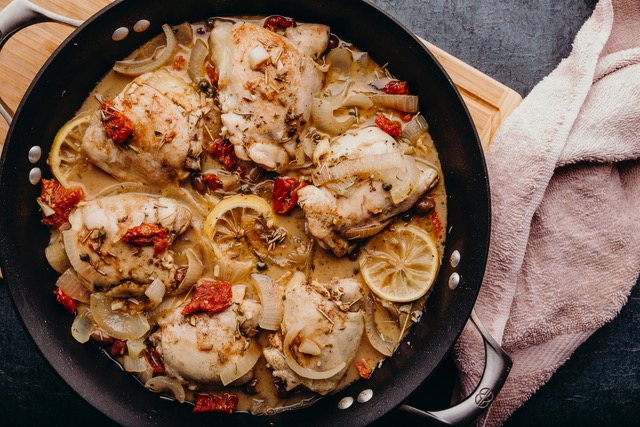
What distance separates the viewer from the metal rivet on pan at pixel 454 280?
3.19 meters

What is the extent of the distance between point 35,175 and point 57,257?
0.57 metres

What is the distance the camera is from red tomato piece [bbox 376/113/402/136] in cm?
331

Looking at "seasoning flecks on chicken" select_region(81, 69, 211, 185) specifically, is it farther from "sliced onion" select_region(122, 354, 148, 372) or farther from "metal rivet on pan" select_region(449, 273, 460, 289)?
"metal rivet on pan" select_region(449, 273, 460, 289)

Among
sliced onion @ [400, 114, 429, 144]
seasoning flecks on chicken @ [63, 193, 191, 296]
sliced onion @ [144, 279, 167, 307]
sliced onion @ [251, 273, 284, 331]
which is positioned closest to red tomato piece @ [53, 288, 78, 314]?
seasoning flecks on chicken @ [63, 193, 191, 296]

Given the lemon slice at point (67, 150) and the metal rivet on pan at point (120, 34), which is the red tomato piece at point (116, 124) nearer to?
the lemon slice at point (67, 150)

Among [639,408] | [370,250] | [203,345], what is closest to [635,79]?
[370,250]

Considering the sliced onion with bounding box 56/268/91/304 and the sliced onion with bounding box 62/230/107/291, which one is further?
the sliced onion with bounding box 56/268/91/304

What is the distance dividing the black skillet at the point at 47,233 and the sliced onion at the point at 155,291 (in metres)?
0.68

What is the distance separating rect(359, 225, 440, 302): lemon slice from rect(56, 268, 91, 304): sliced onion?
191 centimetres

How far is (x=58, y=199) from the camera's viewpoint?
315 cm

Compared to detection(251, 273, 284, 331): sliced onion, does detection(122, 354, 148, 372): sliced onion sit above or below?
below

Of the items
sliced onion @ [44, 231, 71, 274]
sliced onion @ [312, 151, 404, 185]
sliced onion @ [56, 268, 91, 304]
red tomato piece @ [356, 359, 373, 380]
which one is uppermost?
sliced onion @ [312, 151, 404, 185]

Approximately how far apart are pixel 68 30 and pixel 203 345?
2422mm

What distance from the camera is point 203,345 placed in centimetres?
300
